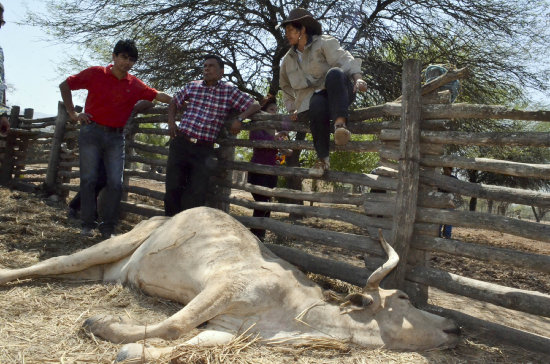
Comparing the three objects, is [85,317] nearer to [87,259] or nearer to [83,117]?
[87,259]

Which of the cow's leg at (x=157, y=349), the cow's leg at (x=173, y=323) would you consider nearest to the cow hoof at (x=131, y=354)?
the cow's leg at (x=157, y=349)

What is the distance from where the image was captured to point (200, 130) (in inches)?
211

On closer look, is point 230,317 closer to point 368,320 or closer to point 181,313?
point 181,313

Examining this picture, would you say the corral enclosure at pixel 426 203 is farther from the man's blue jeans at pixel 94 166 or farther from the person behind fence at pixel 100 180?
the person behind fence at pixel 100 180

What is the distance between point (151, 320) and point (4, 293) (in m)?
1.25

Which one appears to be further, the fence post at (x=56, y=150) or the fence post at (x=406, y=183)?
the fence post at (x=56, y=150)

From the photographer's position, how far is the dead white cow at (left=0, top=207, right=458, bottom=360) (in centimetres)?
284

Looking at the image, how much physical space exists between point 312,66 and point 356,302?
97.8 inches

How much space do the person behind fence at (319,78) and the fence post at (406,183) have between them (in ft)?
1.53

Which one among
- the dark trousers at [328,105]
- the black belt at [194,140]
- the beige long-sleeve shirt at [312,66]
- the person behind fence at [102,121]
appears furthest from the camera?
the person behind fence at [102,121]

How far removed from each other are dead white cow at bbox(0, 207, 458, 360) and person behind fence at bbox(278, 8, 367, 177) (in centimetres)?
127

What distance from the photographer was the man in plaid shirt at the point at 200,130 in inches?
212

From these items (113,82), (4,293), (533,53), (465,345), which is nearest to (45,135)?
(113,82)

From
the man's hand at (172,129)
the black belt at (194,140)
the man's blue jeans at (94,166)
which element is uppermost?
the man's hand at (172,129)
